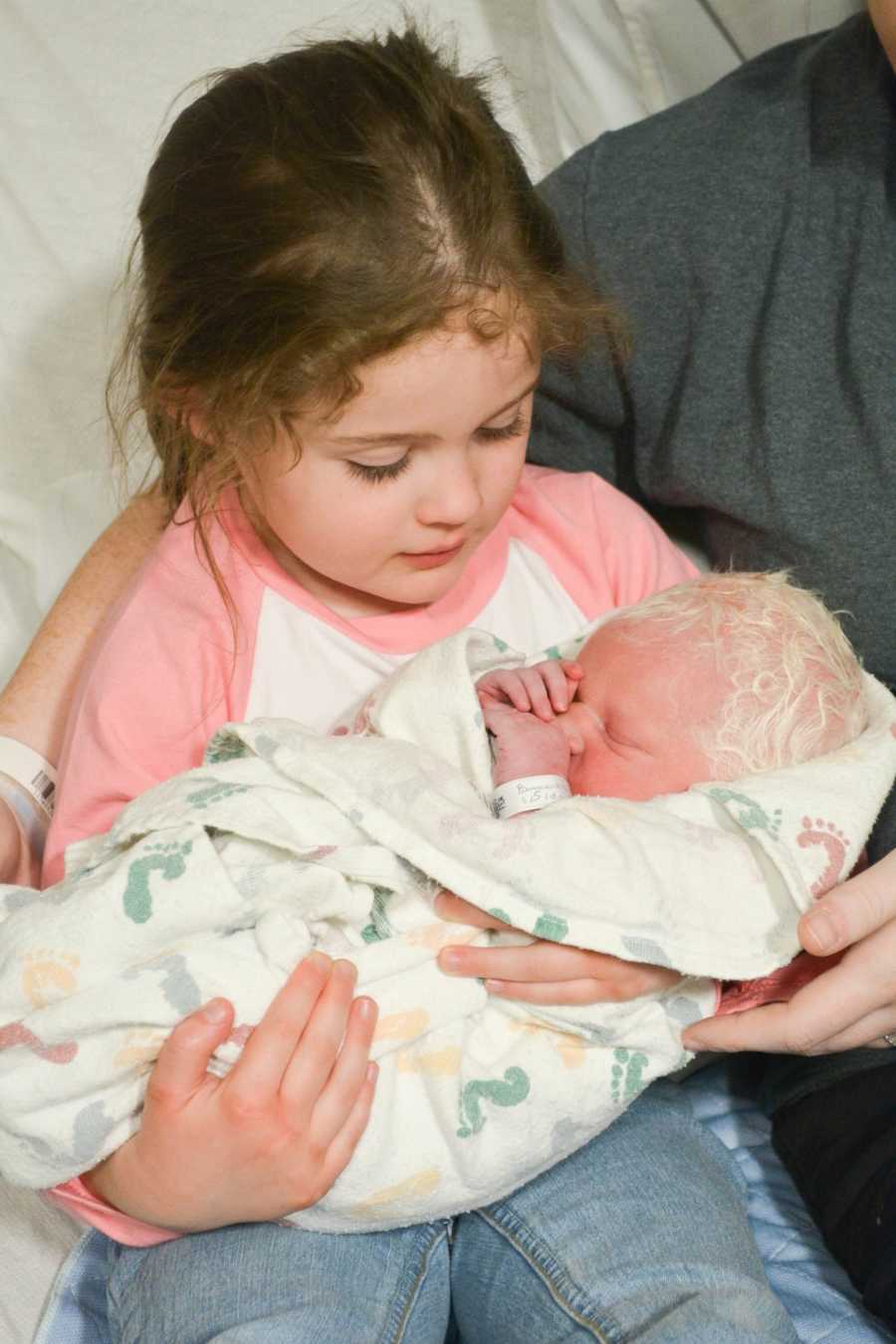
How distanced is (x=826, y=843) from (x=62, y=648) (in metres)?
0.77

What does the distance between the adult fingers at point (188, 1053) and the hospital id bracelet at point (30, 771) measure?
15.8 inches

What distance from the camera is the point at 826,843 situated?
1.14 m

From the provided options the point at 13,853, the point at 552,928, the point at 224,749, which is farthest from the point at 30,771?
the point at 552,928

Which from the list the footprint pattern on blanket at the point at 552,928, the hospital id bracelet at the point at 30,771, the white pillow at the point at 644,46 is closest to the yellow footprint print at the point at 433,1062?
the footprint pattern on blanket at the point at 552,928

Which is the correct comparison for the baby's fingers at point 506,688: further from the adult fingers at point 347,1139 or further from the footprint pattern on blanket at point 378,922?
the adult fingers at point 347,1139

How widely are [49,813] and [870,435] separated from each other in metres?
0.86

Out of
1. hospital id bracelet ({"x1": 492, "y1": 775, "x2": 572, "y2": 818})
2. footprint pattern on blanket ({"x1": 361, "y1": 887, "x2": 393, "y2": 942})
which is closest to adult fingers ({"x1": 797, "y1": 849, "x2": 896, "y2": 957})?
hospital id bracelet ({"x1": 492, "y1": 775, "x2": 572, "y2": 818})

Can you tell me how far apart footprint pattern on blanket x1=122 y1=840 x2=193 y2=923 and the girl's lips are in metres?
0.35

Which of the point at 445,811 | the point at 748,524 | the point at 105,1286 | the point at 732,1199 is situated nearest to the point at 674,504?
the point at 748,524

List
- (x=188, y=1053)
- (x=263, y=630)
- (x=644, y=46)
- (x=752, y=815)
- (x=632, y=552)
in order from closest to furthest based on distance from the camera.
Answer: (x=188, y=1053) < (x=752, y=815) < (x=263, y=630) < (x=632, y=552) < (x=644, y=46)

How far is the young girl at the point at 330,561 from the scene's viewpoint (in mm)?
1065

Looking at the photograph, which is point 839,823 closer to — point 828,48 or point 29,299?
point 828,48

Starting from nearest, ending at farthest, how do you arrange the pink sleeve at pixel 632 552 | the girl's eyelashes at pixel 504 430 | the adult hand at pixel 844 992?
the adult hand at pixel 844 992
the girl's eyelashes at pixel 504 430
the pink sleeve at pixel 632 552

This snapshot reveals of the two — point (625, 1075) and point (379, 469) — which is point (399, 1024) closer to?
point (625, 1075)
